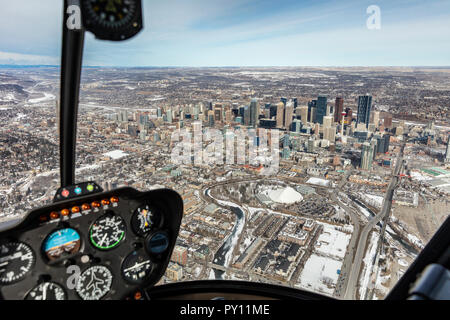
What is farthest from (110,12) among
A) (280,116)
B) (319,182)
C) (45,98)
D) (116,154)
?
(280,116)

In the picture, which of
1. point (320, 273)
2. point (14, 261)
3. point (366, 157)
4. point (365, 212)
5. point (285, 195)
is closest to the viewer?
point (14, 261)

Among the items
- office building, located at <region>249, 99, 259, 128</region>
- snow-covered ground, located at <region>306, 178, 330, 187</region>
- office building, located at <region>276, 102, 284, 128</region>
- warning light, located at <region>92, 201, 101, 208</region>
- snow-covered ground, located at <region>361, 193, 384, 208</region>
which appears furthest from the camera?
office building, located at <region>276, 102, 284, 128</region>

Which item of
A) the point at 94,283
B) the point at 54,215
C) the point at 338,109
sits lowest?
the point at 94,283

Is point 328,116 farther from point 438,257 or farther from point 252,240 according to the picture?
point 438,257

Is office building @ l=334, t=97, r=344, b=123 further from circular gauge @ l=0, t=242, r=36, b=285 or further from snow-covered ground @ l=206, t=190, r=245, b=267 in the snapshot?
circular gauge @ l=0, t=242, r=36, b=285

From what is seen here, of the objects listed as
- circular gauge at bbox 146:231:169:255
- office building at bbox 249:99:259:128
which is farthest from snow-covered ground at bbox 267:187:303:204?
circular gauge at bbox 146:231:169:255

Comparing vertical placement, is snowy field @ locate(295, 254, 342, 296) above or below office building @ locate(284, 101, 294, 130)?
below
